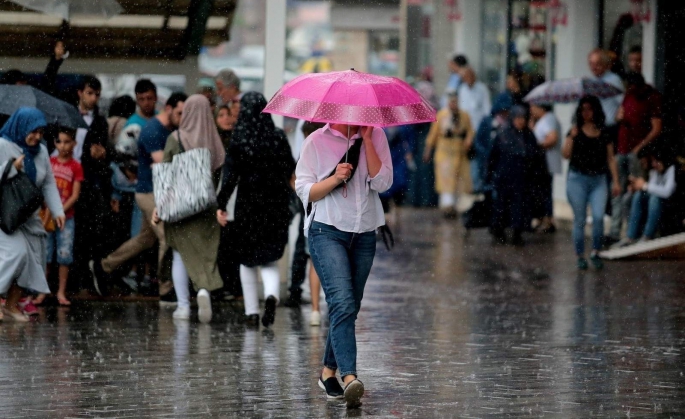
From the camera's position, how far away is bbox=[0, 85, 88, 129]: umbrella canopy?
37.0 feet

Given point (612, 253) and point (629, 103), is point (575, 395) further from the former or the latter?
point (629, 103)

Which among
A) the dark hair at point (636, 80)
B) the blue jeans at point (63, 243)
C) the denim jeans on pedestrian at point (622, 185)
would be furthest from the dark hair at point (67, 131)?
the dark hair at point (636, 80)

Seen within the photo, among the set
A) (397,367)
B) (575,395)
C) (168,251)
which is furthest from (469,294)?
(575,395)

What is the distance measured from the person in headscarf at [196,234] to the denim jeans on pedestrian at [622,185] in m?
7.10

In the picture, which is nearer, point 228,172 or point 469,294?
point 228,172

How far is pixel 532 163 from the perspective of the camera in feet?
59.3

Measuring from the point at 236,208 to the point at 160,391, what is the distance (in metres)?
2.90

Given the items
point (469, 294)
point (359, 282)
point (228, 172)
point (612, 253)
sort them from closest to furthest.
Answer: point (359, 282) < point (228, 172) < point (469, 294) < point (612, 253)

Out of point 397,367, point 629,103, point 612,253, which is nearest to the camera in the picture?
point 397,367

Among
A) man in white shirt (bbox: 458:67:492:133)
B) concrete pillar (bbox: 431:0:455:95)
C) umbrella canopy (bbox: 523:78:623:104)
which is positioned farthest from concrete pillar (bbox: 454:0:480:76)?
umbrella canopy (bbox: 523:78:623:104)

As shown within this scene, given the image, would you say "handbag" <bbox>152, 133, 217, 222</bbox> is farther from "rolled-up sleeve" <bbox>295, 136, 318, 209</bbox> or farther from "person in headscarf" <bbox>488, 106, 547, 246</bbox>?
"person in headscarf" <bbox>488, 106, 547, 246</bbox>

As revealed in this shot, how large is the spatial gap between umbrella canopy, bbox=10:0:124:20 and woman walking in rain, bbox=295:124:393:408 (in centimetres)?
537

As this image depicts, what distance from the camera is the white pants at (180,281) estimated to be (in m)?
10.9

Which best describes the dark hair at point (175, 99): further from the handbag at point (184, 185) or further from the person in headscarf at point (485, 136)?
the person in headscarf at point (485, 136)
